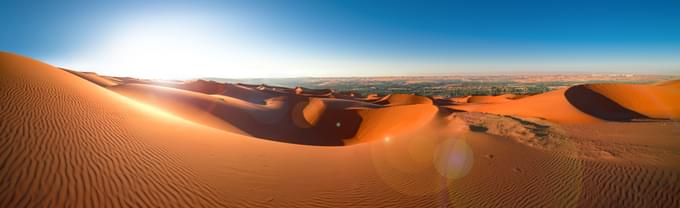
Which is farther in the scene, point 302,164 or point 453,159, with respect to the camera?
point 453,159

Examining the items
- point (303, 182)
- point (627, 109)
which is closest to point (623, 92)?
point (627, 109)

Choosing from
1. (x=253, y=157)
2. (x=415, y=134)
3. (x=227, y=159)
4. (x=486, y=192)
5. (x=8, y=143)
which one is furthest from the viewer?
(x=415, y=134)

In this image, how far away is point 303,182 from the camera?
6.54 m

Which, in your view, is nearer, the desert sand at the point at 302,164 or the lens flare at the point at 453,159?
the desert sand at the point at 302,164

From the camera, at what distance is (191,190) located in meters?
5.30

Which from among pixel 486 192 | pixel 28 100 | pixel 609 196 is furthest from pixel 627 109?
pixel 28 100

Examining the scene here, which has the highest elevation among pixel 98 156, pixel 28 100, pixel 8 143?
pixel 28 100

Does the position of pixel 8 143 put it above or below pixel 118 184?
above

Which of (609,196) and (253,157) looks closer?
(609,196)

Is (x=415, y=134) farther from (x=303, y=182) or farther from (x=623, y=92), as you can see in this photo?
(x=623, y=92)

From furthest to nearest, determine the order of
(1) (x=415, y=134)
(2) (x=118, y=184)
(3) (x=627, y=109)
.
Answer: (3) (x=627, y=109)
(1) (x=415, y=134)
(2) (x=118, y=184)

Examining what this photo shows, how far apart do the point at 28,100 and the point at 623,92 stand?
41.5 meters

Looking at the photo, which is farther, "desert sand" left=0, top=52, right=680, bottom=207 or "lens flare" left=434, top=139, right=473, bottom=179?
Result: "lens flare" left=434, top=139, right=473, bottom=179

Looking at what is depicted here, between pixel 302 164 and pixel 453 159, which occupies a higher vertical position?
pixel 302 164
